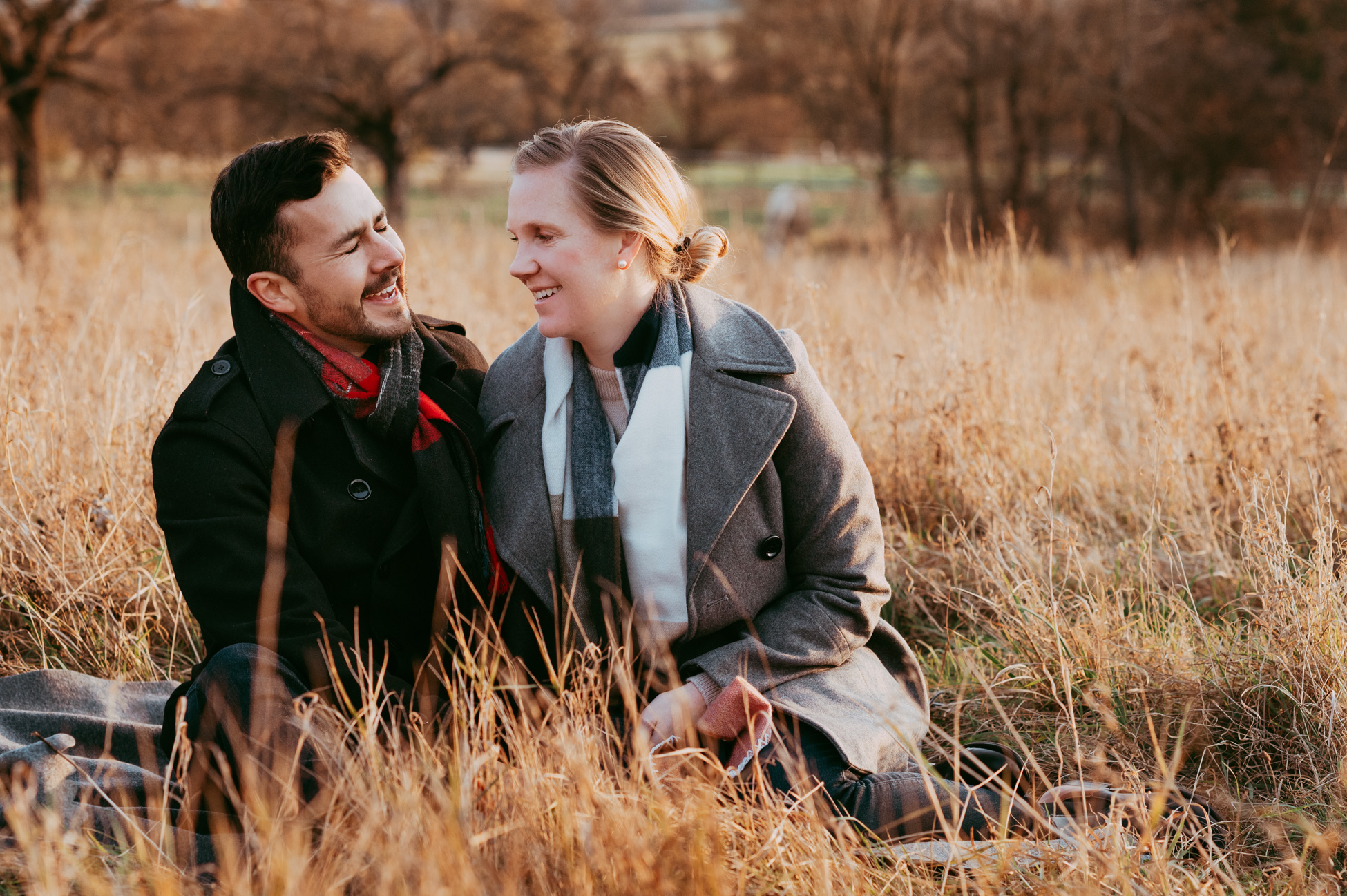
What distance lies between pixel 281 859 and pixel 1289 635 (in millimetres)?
2207

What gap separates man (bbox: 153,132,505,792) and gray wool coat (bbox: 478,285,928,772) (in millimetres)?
169

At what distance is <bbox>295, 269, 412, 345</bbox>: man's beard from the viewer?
2197 mm

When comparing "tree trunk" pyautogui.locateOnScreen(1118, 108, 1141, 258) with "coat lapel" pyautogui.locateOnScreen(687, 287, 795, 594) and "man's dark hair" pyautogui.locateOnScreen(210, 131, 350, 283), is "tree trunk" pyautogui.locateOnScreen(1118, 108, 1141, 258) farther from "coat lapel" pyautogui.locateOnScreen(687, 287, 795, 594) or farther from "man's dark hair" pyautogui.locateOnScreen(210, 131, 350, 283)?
"man's dark hair" pyautogui.locateOnScreen(210, 131, 350, 283)

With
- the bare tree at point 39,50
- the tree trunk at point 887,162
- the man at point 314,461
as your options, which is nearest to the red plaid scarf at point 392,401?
the man at point 314,461

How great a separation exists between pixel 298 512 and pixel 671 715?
0.89 m

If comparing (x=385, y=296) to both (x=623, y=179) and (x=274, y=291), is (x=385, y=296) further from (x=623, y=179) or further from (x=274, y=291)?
(x=623, y=179)

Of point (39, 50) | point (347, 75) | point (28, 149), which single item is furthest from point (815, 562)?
point (347, 75)

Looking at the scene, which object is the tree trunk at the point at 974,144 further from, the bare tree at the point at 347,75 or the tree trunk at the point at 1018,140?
the bare tree at the point at 347,75

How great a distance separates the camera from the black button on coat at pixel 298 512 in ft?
6.54

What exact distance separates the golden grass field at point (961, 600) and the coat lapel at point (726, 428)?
1.52ft

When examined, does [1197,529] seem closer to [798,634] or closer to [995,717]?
[995,717]

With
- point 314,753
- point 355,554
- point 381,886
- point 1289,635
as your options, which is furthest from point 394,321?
point 1289,635

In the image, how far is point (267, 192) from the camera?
7.00 ft

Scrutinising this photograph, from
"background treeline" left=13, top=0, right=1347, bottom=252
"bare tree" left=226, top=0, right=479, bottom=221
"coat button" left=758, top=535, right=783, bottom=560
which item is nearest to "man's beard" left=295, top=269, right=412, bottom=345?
"coat button" left=758, top=535, right=783, bottom=560
